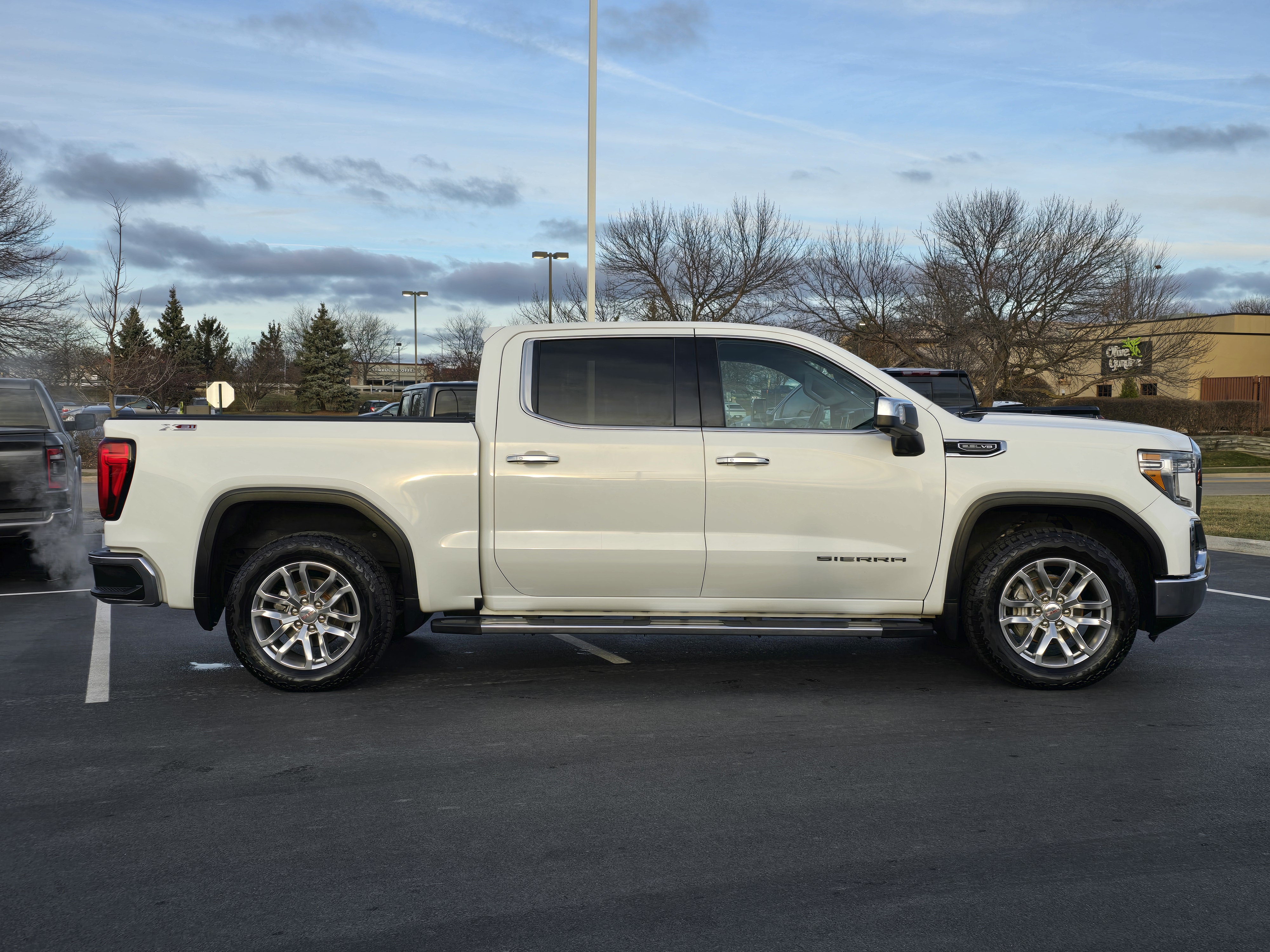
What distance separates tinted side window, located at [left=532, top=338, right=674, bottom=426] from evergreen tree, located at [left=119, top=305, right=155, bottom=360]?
27.2 meters

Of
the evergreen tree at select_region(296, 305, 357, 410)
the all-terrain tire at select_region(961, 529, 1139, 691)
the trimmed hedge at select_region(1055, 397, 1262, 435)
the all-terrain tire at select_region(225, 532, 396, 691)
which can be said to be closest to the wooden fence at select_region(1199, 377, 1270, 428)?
the trimmed hedge at select_region(1055, 397, 1262, 435)

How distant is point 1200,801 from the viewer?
14.3ft

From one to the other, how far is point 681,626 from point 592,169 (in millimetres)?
14774

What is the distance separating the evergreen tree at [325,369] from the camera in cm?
8075

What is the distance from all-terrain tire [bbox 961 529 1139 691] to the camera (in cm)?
593

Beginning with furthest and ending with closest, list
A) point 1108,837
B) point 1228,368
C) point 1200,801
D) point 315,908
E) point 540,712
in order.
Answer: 1. point 1228,368
2. point 540,712
3. point 1200,801
4. point 1108,837
5. point 315,908

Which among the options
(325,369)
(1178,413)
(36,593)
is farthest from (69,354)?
(325,369)

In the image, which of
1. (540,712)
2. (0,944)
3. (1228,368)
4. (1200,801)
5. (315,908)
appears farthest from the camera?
(1228,368)

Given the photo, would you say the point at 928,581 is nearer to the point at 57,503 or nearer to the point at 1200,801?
the point at 1200,801

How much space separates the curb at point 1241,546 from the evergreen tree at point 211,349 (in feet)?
237

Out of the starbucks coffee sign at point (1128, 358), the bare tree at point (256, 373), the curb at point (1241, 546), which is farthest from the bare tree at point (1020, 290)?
the bare tree at point (256, 373)

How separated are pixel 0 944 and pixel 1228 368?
56.2m

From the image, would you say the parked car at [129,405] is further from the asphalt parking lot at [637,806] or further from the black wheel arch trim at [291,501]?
the asphalt parking lot at [637,806]

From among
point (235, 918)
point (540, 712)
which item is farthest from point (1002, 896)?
point (540, 712)
